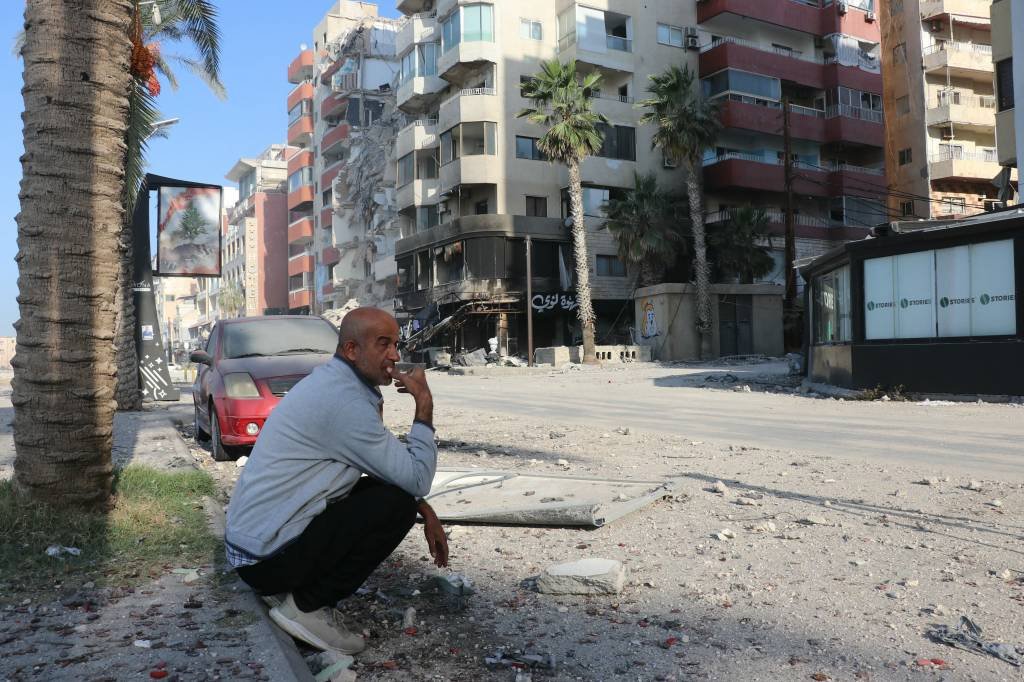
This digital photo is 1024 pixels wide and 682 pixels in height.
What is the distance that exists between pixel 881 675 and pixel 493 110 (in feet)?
147

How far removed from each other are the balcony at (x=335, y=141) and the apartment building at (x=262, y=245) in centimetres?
1678

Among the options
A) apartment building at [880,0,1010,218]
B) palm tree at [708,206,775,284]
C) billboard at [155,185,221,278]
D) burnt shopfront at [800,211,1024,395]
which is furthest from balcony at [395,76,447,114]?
burnt shopfront at [800,211,1024,395]

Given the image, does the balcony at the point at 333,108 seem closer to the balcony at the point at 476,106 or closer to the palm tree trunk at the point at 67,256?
the balcony at the point at 476,106

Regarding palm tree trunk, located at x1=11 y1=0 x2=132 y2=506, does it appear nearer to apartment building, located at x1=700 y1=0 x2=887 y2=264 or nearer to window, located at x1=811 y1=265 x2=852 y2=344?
window, located at x1=811 y1=265 x2=852 y2=344

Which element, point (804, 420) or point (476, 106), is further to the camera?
point (476, 106)

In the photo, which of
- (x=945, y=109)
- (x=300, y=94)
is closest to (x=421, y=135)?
(x=945, y=109)

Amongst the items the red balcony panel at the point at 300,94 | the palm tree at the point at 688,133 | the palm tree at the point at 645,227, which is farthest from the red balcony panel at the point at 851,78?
the red balcony panel at the point at 300,94

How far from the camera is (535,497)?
247 inches

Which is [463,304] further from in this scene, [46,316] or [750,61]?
[46,316]

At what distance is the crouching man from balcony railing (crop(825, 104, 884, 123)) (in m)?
52.2

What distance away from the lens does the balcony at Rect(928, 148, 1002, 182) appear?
48.9m

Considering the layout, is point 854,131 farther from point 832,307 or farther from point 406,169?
point 832,307

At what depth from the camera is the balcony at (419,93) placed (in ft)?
167

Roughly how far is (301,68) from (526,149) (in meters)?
44.8
